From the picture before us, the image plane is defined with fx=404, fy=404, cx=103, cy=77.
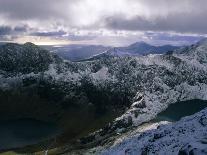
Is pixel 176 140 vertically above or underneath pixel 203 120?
underneath

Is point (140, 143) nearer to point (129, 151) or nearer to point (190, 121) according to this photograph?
point (129, 151)

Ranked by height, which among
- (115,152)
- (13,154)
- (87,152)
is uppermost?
(115,152)

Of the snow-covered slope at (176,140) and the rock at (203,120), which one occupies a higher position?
the rock at (203,120)

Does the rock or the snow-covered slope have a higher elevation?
the rock

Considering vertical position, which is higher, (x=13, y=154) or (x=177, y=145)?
(x=177, y=145)

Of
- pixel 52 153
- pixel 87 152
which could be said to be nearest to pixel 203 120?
pixel 87 152

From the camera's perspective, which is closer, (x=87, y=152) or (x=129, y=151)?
(x=129, y=151)

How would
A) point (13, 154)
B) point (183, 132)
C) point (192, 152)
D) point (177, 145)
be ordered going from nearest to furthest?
1. point (192, 152)
2. point (177, 145)
3. point (183, 132)
4. point (13, 154)

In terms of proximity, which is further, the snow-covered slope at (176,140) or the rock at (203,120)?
the rock at (203,120)

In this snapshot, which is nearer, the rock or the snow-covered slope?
the snow-covered slope

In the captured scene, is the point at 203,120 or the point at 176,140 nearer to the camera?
the point at 176,140

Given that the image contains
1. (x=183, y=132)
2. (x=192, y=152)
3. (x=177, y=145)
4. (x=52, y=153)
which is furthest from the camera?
(x=52, y=153)
